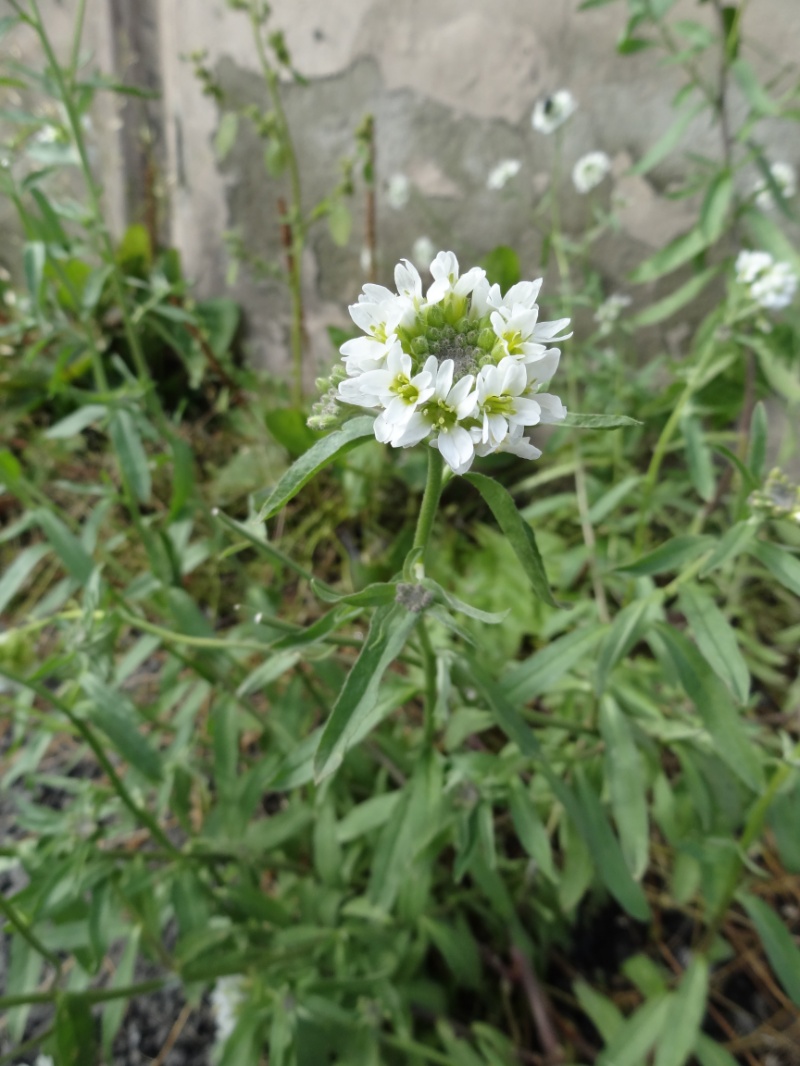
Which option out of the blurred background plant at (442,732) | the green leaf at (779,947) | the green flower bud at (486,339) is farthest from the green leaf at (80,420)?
the green leaf at (779,947)

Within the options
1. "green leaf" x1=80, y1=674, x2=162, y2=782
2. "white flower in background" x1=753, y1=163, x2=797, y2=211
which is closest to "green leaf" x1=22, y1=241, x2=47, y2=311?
"green leaf" x1=80, y1=674, x2=162, y2=782

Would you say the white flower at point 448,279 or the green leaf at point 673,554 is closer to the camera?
the white flower at point 448,279

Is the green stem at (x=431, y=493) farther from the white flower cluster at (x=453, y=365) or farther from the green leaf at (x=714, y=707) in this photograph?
the green leaf at (x=714, y=707)

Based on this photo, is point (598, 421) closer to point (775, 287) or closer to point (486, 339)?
point (486, 339)

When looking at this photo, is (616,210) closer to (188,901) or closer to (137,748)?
(137,748)

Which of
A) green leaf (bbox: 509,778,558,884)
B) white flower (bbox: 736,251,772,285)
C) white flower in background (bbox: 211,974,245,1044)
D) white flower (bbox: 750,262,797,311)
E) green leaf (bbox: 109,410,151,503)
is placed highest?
white flower (bbox: 736,251,772,285)

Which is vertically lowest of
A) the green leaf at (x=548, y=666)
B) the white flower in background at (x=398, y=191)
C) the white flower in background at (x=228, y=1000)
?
the white flower in background at (x=228, y=1000)

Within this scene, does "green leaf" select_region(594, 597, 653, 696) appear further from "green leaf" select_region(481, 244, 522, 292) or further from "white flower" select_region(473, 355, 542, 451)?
"green leaf" select_region(481, 244, 522, 292)
